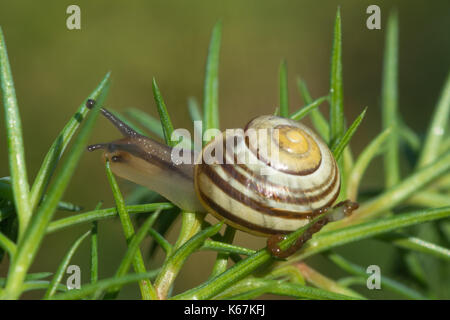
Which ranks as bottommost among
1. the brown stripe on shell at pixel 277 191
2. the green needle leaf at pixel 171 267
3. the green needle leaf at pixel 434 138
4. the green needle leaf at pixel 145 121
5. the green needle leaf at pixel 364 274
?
the green needle leaf at pixel 364 274

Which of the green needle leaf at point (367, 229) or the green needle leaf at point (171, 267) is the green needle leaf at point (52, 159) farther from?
the green needle leaf at point (367, 229)

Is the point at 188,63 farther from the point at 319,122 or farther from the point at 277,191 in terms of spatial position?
the point at 277,191

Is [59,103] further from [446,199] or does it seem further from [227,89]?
[446,199]

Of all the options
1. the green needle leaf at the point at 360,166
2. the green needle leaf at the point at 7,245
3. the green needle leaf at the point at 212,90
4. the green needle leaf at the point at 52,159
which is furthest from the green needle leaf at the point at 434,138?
the green needle leaf at the point at 7,245

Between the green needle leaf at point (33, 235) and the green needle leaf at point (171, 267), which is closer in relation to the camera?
the green needle leaf at point (33, 235)

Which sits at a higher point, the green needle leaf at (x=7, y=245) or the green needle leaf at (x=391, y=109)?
the green needle leaf at (x=391, y=109)

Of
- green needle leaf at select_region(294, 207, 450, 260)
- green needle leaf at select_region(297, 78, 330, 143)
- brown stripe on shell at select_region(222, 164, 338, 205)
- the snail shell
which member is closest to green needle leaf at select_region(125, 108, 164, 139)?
the snail shell
